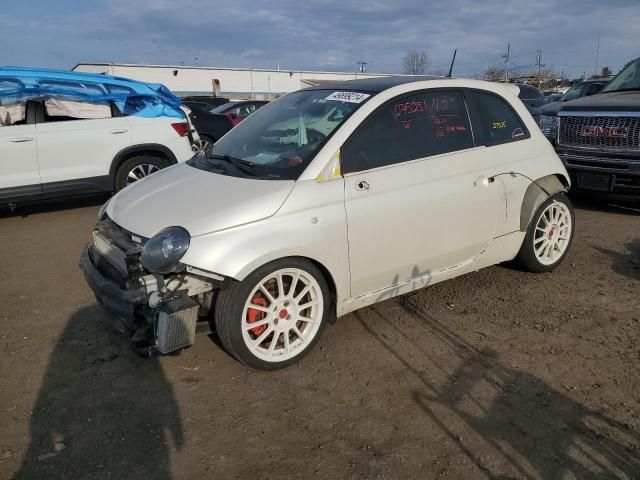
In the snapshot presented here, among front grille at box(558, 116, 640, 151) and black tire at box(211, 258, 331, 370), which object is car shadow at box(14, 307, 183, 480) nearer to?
black tire at box(211, 258, 331, 370)

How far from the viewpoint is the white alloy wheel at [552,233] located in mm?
4582

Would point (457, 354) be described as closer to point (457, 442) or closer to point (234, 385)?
point (457, 442)

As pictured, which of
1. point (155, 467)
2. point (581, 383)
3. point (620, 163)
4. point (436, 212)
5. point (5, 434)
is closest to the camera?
point (155, 467)

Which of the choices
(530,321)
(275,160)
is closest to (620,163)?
(530,321)

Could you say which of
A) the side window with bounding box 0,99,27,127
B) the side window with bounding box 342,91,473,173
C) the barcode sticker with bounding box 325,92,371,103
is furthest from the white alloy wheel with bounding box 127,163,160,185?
the side window with bounding box 342,91,473,173

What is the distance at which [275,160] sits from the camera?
11.6ft

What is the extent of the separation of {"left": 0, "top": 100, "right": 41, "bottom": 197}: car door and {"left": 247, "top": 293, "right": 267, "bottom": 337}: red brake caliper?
4.92m

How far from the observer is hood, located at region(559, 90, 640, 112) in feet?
21.3

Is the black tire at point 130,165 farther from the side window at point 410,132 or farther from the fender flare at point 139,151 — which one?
the side window at point 410,132

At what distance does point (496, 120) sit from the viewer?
4234 mm

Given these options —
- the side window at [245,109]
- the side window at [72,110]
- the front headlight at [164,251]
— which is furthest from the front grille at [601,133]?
the side window at [245,109]

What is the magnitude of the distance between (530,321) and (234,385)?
7.44ft

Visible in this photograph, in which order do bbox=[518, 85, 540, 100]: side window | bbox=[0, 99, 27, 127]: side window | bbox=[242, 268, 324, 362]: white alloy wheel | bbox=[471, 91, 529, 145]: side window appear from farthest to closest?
bbox=[518, 85, 540, 100]: side window < bbox=[0, 99, 27, 127]: side window < bbox=[471, 91, 529, 145]: side window < bbox=[242, 268, 324, 362]: white alloy wheel

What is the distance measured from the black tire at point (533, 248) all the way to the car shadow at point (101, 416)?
3.16 metres
